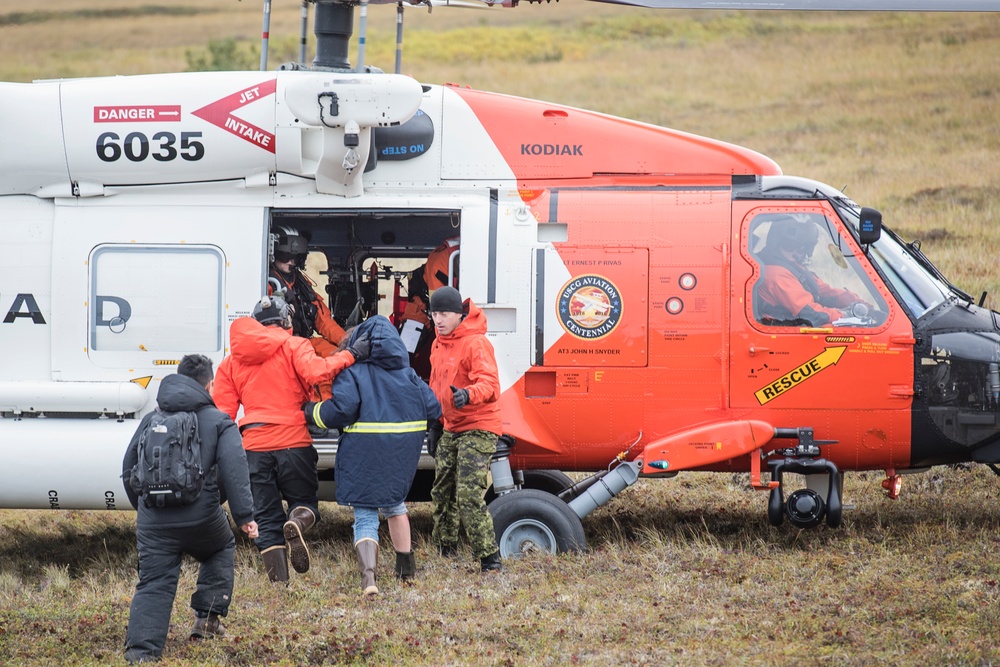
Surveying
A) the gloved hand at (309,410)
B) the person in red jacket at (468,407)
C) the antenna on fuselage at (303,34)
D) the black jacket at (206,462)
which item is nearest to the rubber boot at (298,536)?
the gloved hand at (309,410)

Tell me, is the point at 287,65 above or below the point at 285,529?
above

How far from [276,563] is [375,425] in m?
1.31

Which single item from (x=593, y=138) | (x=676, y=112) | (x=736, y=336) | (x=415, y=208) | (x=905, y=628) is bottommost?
(x=905, y=628)

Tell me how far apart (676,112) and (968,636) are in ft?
74.8

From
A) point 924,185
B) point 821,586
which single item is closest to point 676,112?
point 924,185

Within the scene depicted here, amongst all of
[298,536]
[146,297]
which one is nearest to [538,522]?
[298,536]

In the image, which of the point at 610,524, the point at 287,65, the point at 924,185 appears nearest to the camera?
the point at 287,65

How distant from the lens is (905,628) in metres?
6.46

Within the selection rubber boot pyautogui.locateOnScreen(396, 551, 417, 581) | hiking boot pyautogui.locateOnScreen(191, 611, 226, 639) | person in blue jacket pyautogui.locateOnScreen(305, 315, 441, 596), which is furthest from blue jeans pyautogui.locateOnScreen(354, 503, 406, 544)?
hiking boot pyautogui.locateOnScreen(191, 611, 226, 639)

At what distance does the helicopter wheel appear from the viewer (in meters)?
8.11

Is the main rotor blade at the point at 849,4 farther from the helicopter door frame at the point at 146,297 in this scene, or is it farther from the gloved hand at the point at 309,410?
the helicopter door frame at the point at 146,297

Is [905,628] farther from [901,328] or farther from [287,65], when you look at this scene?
[287,65]

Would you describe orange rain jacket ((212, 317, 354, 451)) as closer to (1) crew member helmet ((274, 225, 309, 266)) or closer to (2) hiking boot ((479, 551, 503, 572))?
(1) crew member helmet ((274, 225, 309, 266))

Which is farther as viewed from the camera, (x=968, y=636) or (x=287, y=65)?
(x=287, y=65)
